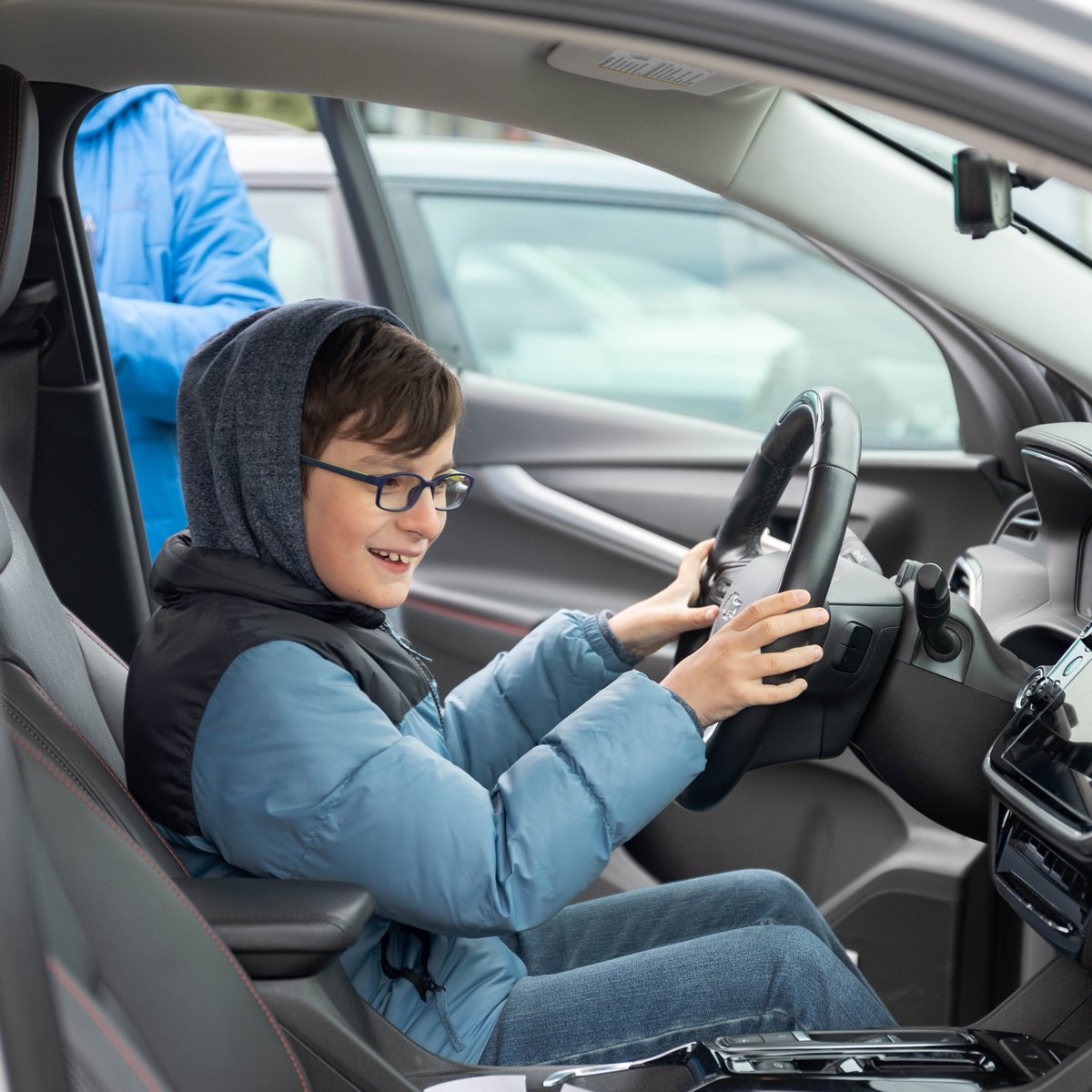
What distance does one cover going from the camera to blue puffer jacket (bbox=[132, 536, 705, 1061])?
45.4 inches

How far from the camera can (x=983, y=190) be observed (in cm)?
121

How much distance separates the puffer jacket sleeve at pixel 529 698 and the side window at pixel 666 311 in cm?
128

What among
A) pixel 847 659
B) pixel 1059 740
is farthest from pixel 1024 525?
pixel 1059 740

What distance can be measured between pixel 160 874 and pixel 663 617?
29.2 inches

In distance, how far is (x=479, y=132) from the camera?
272 cm

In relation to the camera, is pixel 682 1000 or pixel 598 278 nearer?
pixel 682 1000

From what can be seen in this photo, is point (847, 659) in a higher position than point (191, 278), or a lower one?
lower

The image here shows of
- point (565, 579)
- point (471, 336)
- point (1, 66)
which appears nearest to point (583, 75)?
point (1, 66)

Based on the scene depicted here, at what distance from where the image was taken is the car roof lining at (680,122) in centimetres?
131

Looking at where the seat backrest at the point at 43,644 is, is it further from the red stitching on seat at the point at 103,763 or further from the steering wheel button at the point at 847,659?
the steering wheel button at the point at 847,659

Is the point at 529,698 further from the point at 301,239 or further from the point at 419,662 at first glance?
the point at 301,239

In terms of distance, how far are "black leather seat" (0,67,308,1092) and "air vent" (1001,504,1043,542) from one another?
1.14 meters

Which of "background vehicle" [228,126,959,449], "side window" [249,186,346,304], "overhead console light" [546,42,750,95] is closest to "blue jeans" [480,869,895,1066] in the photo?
"overhead console light" [546,42,750,95]

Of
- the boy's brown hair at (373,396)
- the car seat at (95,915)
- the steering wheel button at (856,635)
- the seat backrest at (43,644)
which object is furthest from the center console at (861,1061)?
the boy's brown hair at (373,396)
